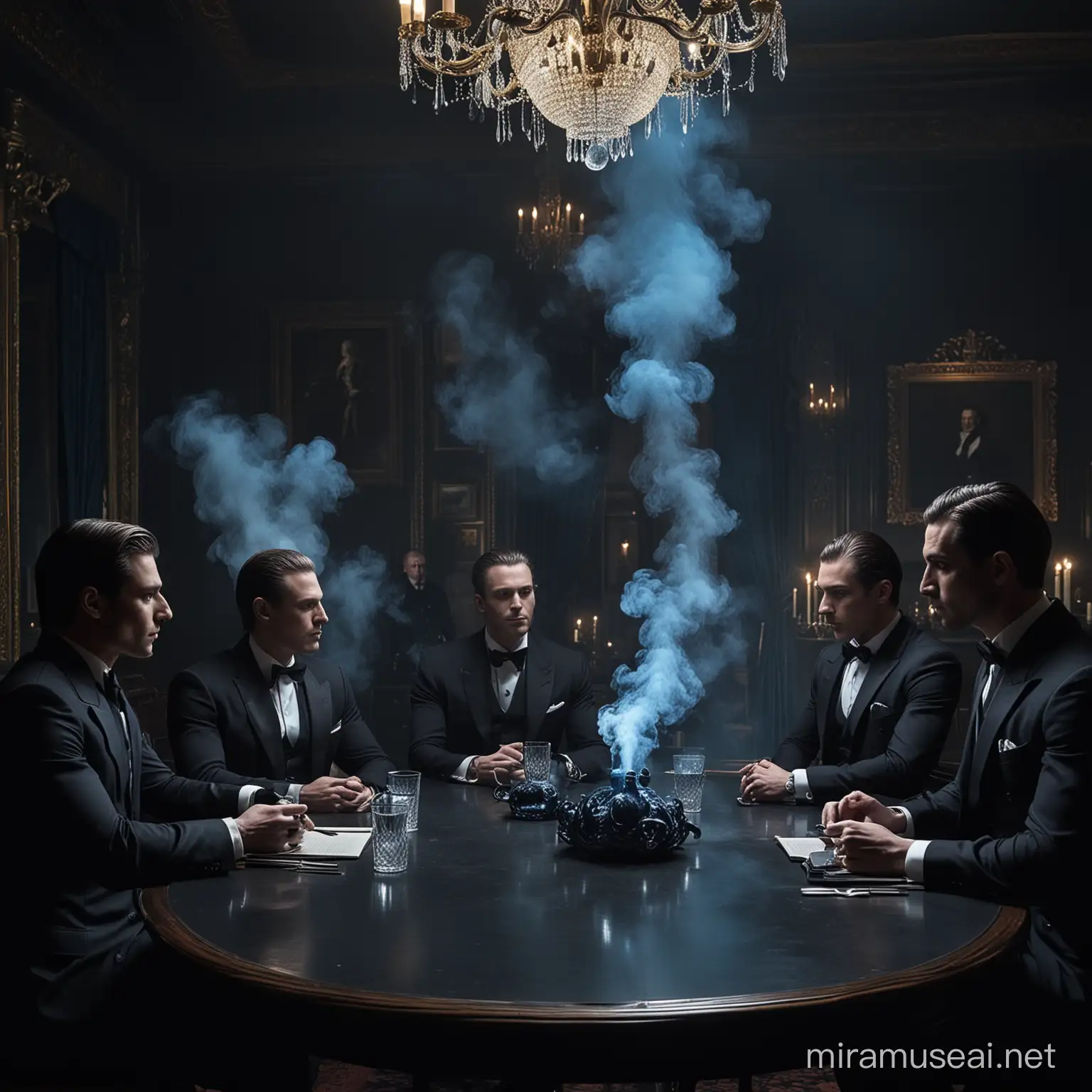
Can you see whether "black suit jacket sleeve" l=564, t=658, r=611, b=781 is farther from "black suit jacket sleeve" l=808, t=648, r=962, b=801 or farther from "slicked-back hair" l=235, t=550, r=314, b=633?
"slicked-back hair" l=235, t=550, r=314, b=633

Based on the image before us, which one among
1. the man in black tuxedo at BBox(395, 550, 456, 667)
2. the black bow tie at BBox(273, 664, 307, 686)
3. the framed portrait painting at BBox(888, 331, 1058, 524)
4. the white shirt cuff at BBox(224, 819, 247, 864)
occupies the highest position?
the framed portrait painting at BBox(888, 331, 1058, 524)

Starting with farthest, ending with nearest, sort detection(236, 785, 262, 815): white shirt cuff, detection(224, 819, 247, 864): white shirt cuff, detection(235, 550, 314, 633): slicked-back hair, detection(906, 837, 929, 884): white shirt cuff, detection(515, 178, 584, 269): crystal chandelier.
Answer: detection(515, 178, 584, 269): crystal chandelier → detection(235, 550, 314, 633): slicked-back hair → detection(236, 785, 262, 815): white shirt cuff → detection(224, 819, 247, 864): white shirt cuff → detection(906, 837, 929, 884): white shirt cuff

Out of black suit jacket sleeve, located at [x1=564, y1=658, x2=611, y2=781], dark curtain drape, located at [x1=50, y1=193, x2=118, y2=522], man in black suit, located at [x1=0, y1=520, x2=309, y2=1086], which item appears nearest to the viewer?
man in black suit, located at [x1=0, y1=520, x2=309, y2=1086]

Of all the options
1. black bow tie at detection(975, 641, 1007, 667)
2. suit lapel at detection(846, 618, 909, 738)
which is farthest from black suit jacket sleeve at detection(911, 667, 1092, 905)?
suit lapel at detection(846, 618, 909, 738)

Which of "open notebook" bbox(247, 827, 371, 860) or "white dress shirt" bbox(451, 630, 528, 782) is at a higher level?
"white dress shirt" bbox(451, 630, 528, 782)

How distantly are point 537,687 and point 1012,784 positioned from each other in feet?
6.24

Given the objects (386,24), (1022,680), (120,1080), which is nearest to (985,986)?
(1022,680)

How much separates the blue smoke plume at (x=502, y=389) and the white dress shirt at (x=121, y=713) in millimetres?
6610

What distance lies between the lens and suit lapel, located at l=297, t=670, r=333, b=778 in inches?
136

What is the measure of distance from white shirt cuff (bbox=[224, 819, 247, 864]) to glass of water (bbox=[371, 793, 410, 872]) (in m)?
0.30

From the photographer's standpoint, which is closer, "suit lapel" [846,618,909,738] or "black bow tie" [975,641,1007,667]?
"black bow tie" [975,641,1007,667]

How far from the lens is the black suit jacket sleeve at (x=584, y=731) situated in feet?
12.8

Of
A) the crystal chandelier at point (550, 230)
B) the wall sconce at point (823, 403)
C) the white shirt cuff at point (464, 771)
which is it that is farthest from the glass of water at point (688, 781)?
the wall sconce at point (823, 403)

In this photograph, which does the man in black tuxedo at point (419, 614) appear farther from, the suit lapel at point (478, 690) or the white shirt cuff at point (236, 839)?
the white shirt cuff at point (236, 839)
